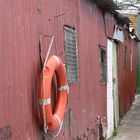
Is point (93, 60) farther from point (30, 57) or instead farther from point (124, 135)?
point (30, 57)

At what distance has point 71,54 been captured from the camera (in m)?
7.96

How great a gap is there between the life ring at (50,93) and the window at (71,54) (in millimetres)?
1172

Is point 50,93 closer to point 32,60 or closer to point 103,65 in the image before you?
point 32,60

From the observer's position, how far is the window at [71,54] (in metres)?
7.61

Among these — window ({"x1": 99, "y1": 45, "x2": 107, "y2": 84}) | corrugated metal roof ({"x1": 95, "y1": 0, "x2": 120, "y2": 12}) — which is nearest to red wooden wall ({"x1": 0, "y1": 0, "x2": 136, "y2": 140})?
corrugated metal roof ({"x1": 95, "y1": 0, "x2": 120, "y2": 12})

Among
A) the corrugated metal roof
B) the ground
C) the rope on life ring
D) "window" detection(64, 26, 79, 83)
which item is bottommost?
the ground

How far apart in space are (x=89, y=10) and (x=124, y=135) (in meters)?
3.99

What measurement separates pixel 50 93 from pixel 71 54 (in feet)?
7.39

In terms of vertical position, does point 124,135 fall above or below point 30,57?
below

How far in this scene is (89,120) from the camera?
942cm

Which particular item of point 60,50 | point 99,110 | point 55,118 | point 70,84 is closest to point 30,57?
point 55,118

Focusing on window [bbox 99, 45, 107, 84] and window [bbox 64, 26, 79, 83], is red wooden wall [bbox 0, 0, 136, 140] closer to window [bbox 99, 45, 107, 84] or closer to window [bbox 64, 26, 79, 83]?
window [bbox 64, 26, 79, 83]

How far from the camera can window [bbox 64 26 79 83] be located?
25.0 ft

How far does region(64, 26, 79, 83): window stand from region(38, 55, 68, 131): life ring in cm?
117
